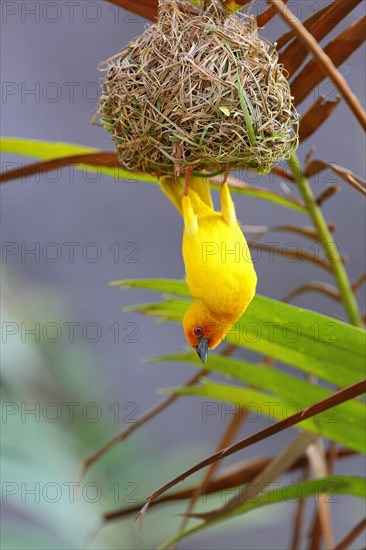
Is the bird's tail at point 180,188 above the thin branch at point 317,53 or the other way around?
the other way around

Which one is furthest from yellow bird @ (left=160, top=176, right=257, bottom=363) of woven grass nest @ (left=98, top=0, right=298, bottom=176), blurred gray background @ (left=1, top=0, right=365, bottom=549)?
blurred gray background @ (left=1, top=0, right=365, bottom=549)

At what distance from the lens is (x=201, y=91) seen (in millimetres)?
1130

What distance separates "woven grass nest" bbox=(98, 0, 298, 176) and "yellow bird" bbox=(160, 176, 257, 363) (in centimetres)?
12

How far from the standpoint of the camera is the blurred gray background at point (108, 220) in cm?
446

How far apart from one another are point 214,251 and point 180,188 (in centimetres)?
13

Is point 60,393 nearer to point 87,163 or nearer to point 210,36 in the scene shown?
point 87,163

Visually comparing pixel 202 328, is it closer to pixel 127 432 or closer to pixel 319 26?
pixel 127 432

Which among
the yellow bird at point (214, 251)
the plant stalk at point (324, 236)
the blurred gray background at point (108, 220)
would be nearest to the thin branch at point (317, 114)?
the plant stalk at point (324, 236)

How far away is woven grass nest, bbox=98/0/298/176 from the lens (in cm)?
112

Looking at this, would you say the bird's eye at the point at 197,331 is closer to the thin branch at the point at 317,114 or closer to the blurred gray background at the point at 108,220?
the thin branch at the point at 317,114

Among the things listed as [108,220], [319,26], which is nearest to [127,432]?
[319,26]

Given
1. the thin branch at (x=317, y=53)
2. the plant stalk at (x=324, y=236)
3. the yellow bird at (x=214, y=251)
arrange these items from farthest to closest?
the plant stalk at (x=324, y=236) < the yellow bird at (x=214, y=251) < the thin branch at (x=317, y=53)

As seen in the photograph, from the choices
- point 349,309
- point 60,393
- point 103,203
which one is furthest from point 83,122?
point 349,309

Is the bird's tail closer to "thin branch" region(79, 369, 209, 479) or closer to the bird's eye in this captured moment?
the bird's eye
